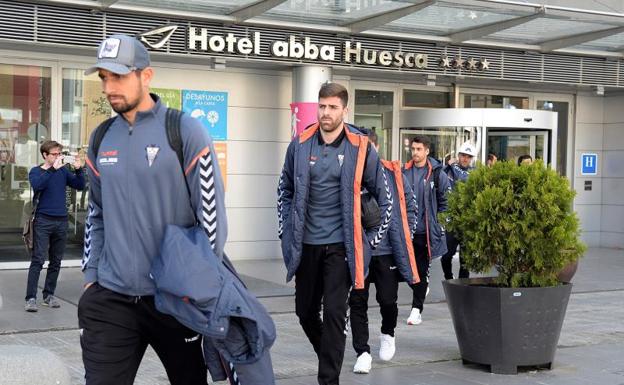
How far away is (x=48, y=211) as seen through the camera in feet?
30.8

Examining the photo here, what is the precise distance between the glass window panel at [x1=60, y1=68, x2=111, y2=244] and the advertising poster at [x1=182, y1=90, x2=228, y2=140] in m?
1.21

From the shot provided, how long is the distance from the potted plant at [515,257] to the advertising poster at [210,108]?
24.8 feet

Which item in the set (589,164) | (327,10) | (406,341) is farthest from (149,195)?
(589,164)

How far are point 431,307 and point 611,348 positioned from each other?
8.44ft

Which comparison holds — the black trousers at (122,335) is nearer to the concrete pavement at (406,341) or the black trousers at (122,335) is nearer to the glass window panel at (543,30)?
the concrete pavement at (406,341)

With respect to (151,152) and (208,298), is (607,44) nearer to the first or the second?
(151,152)

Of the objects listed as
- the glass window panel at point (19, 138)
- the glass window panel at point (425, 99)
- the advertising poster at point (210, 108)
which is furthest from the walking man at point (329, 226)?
the glass window panel at point (425, 99)

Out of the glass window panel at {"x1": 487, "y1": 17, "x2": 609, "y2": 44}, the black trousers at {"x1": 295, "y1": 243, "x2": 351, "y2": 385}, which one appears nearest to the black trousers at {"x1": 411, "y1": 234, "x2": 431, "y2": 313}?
the black trousers at {"x1": 295, "y1": 243, "x2": 351, "y2": 385}

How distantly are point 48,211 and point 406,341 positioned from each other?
3730 millimetres

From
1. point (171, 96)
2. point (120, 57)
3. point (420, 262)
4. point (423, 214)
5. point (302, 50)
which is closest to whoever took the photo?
point (120, 57)

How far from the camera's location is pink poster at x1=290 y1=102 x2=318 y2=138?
1388 cm

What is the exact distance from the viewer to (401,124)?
16.1m

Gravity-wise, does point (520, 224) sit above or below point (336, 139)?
Result: below

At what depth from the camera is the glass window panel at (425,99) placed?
1630 centimetres
